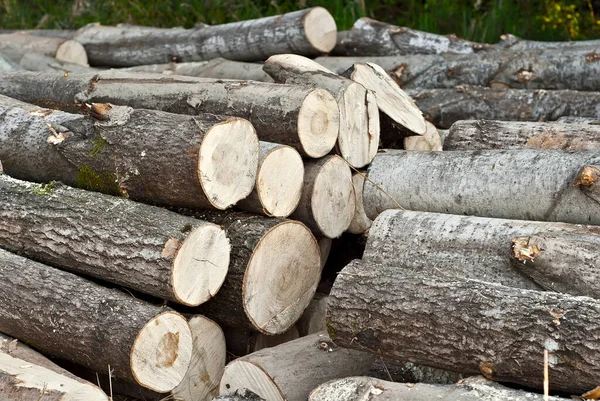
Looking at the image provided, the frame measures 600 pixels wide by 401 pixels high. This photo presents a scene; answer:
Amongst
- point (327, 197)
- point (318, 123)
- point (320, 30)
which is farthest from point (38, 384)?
point (320, 30)

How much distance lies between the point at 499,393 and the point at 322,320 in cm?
142

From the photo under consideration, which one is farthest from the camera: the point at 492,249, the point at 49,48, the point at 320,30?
the point at 49,48

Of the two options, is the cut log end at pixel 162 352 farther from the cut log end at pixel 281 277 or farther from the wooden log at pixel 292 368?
the cut log end at pixel 281 277

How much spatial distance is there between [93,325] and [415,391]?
4.55 feet

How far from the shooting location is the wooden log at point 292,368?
349 cm

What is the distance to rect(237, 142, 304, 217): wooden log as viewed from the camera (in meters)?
3.87

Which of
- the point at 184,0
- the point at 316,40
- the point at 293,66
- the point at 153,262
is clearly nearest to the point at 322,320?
the point at 153,262

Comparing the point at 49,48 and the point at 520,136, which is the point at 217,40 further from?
the point at 520,136

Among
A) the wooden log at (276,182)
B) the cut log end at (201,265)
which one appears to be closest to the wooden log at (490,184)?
the wooden log at (276,182)

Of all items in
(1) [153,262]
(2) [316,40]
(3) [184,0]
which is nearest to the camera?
(1) [153,262]

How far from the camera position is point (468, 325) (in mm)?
3049

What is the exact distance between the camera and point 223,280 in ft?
12.3

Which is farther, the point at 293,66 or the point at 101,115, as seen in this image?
the point at 293,66

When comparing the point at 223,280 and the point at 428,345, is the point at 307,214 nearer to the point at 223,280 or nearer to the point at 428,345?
the point at 223,280
